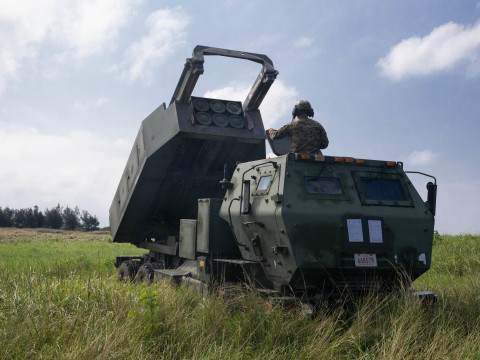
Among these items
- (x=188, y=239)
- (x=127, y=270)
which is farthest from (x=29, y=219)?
(x=188, y=239)

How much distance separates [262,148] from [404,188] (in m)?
2.69

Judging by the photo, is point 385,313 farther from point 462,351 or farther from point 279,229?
point 279,229

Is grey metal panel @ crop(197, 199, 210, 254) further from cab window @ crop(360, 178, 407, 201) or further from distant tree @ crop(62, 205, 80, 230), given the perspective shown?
distant tree @ crop(62, 205, 80, 230)

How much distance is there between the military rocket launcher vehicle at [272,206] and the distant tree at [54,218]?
45376 mm

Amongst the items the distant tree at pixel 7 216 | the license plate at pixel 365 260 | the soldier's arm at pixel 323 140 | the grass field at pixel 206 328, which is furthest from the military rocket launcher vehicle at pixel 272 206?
the distant tree at pixel 7 216

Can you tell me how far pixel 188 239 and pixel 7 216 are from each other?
153ft

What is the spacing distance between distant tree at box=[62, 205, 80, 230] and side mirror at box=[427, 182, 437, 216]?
50323mm

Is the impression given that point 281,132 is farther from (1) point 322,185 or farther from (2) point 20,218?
(2) point 20,218

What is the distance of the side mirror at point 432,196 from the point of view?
22.3ft

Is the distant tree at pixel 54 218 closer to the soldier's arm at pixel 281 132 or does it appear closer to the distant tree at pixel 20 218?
the distant tree at pixel 20 218

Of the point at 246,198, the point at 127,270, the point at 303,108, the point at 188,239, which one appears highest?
the point at 303,108

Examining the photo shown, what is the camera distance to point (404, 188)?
6.80m

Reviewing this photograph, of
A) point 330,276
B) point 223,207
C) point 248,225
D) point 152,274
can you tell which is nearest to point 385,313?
point 330,276

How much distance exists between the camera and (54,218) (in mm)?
51562
